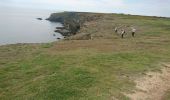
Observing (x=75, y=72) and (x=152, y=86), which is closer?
(x=152, y=86)

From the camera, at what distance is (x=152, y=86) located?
21.7 m

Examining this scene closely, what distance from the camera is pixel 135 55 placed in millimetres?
28609

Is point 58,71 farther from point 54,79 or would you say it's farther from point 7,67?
point 7,67

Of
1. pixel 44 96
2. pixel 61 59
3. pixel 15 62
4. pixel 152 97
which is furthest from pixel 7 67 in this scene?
pixel 152 97

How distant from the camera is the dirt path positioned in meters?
19.7

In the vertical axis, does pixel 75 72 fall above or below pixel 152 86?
above

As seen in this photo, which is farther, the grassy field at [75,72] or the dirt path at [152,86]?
the dirt path at [152,86]

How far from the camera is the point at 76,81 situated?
20094 millimetres

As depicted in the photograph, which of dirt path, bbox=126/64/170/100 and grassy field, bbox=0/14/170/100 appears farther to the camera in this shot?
dirt path, bbox=126/64/170/100

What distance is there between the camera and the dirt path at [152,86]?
64.7 ft

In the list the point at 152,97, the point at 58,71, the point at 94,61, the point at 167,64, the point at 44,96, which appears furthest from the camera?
the point at 167,64

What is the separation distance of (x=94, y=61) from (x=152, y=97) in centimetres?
674

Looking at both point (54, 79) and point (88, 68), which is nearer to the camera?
point (54, 79)

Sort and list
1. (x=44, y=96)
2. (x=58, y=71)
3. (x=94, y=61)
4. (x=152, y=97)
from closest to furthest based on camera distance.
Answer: (x=44, y=96), (x=152, y=97), (x=58, y=71), (x=94, y=61)
